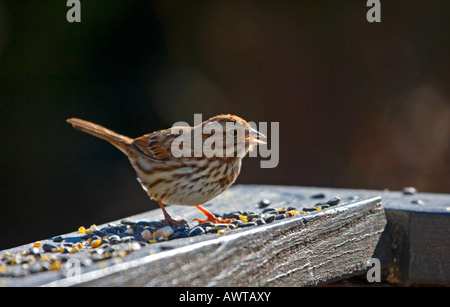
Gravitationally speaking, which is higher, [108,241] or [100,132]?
[100,132]

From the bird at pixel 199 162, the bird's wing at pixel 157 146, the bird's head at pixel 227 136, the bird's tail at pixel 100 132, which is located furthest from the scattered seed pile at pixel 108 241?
the bird's tail at pixel 100 132

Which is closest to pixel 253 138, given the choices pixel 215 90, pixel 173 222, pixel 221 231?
pixel 173 222

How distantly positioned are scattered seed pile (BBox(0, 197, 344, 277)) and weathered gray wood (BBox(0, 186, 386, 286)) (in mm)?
86

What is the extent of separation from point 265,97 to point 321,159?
902 millimetres

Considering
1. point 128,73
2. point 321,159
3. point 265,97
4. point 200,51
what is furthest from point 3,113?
point 321,159

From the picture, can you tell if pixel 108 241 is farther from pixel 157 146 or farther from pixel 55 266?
pixel 157 146

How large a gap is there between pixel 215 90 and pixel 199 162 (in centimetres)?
320

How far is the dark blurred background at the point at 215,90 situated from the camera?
5512mm

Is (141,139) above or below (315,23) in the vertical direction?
below

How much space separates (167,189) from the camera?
3176 millimetres

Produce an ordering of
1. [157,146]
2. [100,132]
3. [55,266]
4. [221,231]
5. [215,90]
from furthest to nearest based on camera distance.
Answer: [215,90]
[100,132]
[157,146]
[221,231]
[55,266]

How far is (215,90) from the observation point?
632cm

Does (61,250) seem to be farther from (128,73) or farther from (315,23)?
(315,23)

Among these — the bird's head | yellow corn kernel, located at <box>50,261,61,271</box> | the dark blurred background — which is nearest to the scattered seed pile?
yellow corn kernel, located at <box>50,261,61,271</box>
